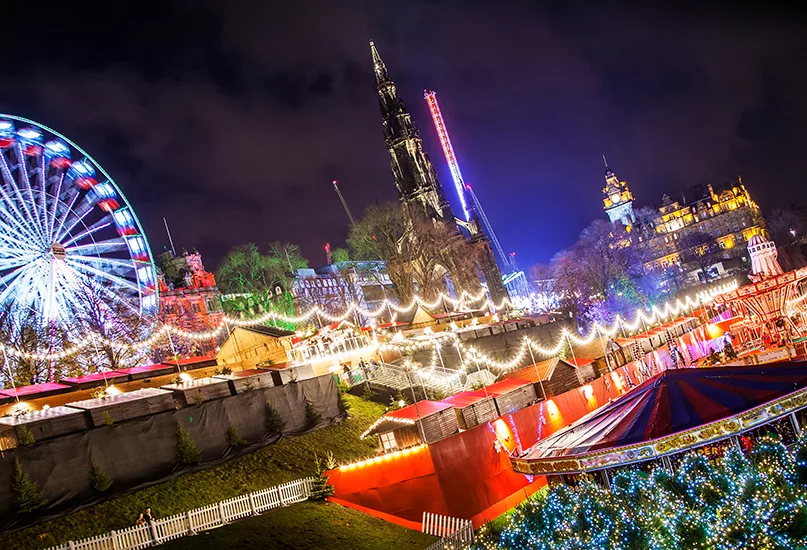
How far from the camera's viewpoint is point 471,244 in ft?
225

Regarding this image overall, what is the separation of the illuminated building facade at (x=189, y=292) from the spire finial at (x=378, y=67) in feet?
112

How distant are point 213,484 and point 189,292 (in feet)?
174

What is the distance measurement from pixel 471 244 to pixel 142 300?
1606 inches

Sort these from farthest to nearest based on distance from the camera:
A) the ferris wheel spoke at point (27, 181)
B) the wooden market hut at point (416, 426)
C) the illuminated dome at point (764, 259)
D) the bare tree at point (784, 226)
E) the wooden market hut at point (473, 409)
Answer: the bare tree at point (784, 226) → the ferris wheel spoke at point (27, 181) → the illuminated dome at point (764, 259) → the wooden market hut at point (473, 409) → the wooden market hut at point (416, 426)

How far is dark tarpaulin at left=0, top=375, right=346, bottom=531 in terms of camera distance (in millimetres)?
14848

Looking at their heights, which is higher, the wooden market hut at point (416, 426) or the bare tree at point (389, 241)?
the bare tree at point (389, 241)

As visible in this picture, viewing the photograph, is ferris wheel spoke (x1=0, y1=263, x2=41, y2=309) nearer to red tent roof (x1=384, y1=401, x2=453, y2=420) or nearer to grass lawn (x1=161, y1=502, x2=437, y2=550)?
grass lawn (x1=161, y1=502, x2=437, y2=550)

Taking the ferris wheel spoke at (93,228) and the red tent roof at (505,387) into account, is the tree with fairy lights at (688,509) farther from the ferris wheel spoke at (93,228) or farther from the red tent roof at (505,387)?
the ferris wheel spoke at (93,228)

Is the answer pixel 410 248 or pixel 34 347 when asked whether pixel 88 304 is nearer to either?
pixel 34 347

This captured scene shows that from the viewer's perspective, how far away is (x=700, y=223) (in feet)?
377

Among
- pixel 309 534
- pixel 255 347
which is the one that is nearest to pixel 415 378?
pixel 255 347

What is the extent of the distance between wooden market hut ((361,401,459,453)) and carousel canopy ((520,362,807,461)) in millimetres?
5000

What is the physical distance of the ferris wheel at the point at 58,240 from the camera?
3169 centimetres

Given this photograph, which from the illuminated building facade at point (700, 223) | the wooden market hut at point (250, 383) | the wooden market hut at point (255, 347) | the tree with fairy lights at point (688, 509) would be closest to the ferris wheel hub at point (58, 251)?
the wooden market hut at point (255, 347)
